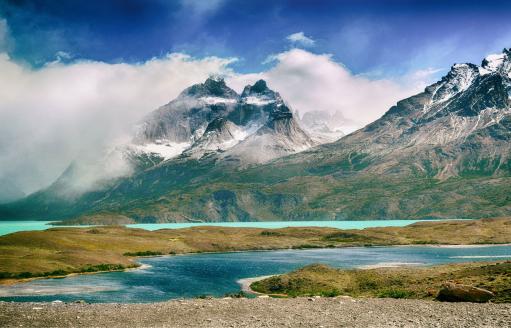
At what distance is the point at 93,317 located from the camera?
156 ft

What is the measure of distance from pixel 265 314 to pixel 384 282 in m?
40.4

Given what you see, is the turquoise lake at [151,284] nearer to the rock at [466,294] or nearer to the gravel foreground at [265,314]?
the gravel foreground at [265,314]

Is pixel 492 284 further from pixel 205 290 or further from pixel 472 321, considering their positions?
pixel 205 290

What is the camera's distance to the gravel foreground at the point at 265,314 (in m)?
43.3

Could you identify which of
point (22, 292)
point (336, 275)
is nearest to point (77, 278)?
point (22, 292)

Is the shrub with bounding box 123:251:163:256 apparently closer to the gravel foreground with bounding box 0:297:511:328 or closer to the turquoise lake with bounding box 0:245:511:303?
the turquoise lake with bounding box 0:245:511:303

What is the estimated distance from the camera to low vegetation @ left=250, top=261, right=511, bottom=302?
64250 mm

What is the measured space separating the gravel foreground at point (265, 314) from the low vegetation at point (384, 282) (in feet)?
33.5

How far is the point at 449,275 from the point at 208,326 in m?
48.4

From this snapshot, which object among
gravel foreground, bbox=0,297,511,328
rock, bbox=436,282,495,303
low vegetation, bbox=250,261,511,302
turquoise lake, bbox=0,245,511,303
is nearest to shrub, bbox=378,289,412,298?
low vegetation, bbox=250,261,511,302

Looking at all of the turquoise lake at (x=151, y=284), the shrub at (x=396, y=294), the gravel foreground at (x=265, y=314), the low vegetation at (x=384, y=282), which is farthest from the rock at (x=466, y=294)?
the turquoise lake at (x=151, y=284)

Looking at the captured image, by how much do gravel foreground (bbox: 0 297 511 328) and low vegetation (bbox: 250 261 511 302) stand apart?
10.2 metres

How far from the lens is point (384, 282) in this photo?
276ft

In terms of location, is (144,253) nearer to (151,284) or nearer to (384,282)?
(151,284)
